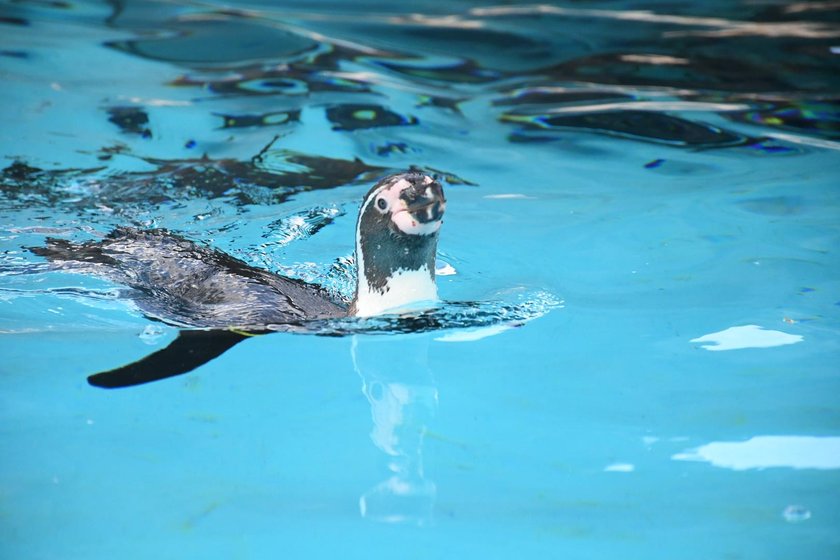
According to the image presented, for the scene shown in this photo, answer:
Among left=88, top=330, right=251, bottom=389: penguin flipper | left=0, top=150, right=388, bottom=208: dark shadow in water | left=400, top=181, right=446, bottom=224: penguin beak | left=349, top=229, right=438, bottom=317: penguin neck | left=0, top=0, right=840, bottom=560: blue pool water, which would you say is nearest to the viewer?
left=0, top=0, right=840, bottom=560: blue pool water

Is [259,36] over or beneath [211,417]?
over

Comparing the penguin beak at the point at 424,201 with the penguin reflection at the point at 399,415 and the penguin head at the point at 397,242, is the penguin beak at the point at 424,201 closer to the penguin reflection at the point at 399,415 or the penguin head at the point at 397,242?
the penguin head at the point at 397,242

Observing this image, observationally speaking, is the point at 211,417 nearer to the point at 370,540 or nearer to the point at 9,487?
the point at 9,487

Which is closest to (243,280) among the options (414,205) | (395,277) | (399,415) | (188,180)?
(395,277)

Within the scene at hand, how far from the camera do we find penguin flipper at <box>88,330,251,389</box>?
338cm

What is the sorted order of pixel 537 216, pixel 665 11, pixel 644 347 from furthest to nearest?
pixel 665 11 < pixel 537 216 < pixel 644 347

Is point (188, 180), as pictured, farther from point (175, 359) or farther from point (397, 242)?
point (175, 359)

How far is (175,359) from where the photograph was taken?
11.6ft

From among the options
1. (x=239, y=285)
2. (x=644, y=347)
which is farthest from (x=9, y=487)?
(x=644, y=347)

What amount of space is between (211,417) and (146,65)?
5.95 meters

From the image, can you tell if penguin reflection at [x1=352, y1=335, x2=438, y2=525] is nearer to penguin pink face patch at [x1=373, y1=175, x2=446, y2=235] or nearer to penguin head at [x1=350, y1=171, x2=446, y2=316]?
penguin head at [x1=350, y1=171, x2=446, y2=316]

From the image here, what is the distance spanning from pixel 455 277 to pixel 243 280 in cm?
108

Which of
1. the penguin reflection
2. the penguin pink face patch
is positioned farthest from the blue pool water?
the penguin pink face patch

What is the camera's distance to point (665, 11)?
32.2 ft
